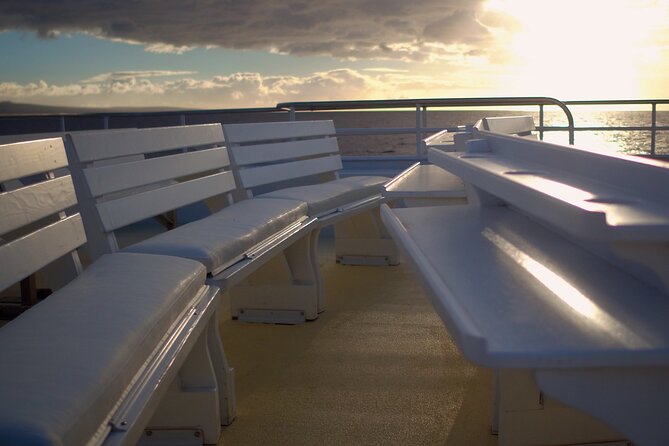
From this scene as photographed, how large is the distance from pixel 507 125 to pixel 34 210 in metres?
1.79

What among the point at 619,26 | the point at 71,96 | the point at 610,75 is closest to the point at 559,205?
the point at 610,75

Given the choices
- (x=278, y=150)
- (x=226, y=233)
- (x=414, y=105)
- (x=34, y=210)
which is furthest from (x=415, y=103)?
(x=34, y=210)

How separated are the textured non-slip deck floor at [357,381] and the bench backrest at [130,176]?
21.6 inches

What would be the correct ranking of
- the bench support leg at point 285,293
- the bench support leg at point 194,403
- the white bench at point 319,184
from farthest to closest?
the white bench at point 319,184 → the bench support leg at point 285,293 → the bench support leg at point 194,403

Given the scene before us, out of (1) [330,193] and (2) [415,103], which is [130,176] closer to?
(1) [330,193]

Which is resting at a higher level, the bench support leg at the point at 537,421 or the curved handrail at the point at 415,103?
the curved handrail at the point at 415,103

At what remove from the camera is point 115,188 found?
2062 mm

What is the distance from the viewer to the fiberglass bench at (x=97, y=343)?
3.05ft

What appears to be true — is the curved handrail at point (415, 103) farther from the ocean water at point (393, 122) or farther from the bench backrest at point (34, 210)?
the bench backrest at point (34, 210)

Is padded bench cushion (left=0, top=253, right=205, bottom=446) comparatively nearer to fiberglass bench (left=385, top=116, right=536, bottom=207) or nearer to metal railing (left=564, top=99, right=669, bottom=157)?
fiberglass bench (left=385, top=116, right=536, bottom=207)

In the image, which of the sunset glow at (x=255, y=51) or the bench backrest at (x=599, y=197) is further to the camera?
the sunset glow at (x=255, y=51)

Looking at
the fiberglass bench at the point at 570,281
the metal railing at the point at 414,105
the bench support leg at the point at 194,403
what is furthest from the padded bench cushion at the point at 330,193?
the fiberglass bench at the point at 570,281

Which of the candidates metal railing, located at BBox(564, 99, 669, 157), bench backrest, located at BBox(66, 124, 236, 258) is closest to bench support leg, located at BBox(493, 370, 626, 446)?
bench backrest, located at BBox(66, 124, 236, 258)

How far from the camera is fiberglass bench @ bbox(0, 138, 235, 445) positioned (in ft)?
3.05
